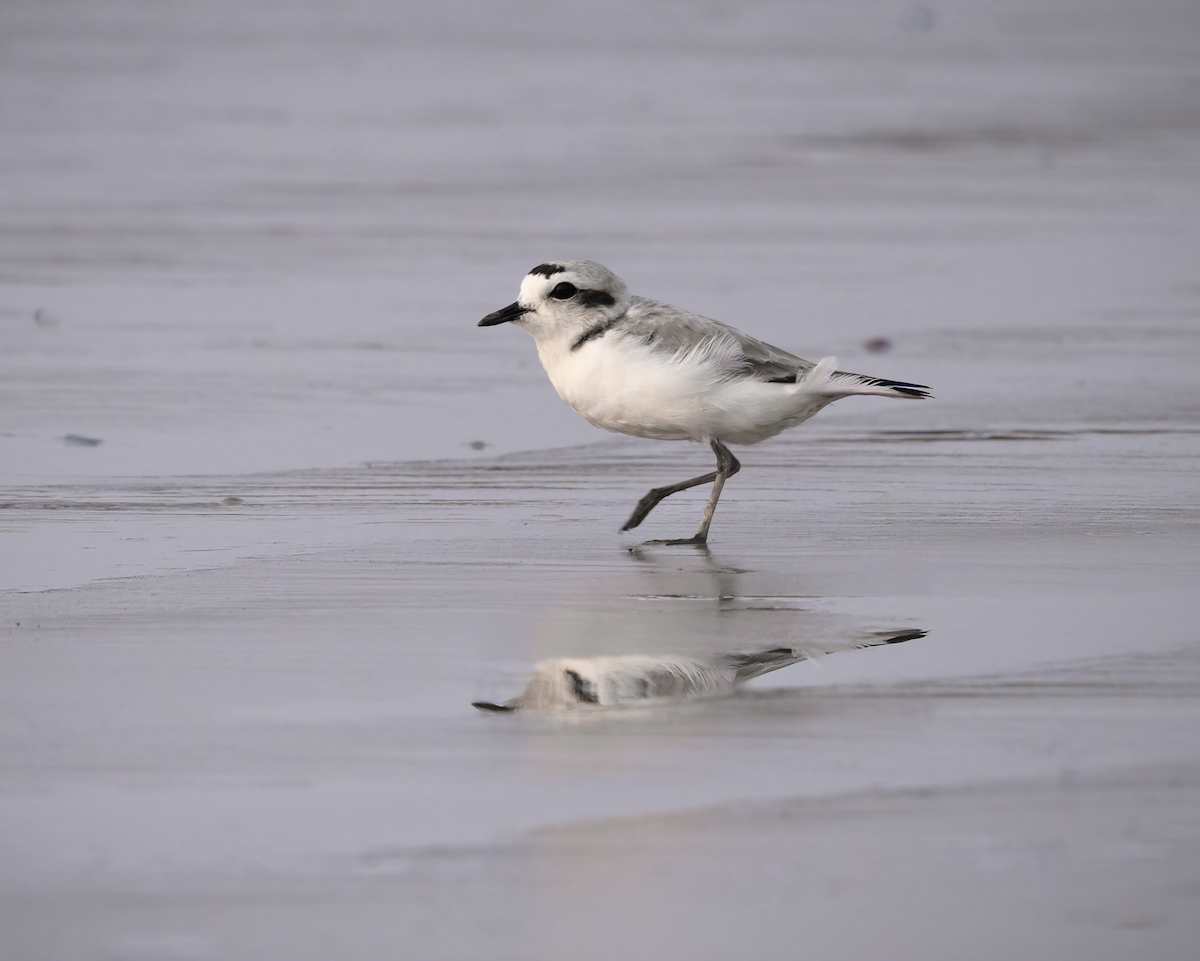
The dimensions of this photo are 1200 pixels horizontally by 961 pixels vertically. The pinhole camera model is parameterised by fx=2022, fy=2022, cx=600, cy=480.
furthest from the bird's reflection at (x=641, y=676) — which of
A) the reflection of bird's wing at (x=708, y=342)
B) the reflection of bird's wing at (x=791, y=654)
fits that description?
the reflection of bird's wing at (x=708, y=342)

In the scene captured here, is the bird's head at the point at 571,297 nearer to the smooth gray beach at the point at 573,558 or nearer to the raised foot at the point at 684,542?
the smooth gray beach at the point at 573,558

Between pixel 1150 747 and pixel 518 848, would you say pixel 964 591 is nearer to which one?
pixel 1150 747

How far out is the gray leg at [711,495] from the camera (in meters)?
6.27

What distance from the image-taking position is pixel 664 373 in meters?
6.24

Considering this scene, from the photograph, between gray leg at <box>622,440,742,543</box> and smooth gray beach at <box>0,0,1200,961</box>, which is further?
gray leg at <box>622,440,742,543</box>

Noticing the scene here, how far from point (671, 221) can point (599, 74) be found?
7135 millimetres

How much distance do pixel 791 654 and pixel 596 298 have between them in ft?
6.55

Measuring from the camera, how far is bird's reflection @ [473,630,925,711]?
4.39 meters

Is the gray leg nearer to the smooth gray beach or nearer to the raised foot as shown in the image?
the raised foot

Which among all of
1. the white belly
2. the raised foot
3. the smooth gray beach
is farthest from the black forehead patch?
the raised foot

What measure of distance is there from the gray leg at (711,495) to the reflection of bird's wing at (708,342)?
1.01 ft

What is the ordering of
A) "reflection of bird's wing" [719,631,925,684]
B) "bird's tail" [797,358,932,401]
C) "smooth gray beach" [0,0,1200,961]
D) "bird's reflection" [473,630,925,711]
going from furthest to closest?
"bird's tail" [797,358,932,401], "reflection of bird's wing" [719,631,925,684], "bird's reflection" [473,630,925,711], "smooth gray beach" [0,0,1200,961]

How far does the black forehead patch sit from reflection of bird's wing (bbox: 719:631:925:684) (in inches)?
73.7

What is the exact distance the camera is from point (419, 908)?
11.0 feet
